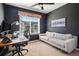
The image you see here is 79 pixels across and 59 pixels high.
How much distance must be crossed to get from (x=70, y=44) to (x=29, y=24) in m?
2.39

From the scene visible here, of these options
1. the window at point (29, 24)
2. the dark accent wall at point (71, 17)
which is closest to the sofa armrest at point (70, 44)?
the dark accent wall at point (71, 17)

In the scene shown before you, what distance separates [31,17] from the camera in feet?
13.7

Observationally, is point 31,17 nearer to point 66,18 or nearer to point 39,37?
point 39,37

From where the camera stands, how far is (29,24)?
158 inches

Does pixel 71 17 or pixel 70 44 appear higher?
pixel 71 17

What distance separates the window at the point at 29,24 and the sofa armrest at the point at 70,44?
1990mm

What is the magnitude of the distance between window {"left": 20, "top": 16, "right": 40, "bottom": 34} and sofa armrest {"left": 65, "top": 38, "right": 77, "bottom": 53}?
1990 mm

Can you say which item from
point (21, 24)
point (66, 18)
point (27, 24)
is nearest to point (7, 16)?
point (21, 24)

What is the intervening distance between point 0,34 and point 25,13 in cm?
191

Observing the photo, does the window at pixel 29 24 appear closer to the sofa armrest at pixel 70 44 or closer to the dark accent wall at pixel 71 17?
the dark accent wall at pixel 71 17

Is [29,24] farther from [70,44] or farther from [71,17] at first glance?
[70,44]

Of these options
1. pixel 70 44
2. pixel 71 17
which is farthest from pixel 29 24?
pixel 70 44

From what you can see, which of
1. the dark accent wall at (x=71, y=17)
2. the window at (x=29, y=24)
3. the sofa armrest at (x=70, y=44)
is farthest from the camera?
the window at (x=29, y=24)

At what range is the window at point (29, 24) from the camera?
3.72 m
